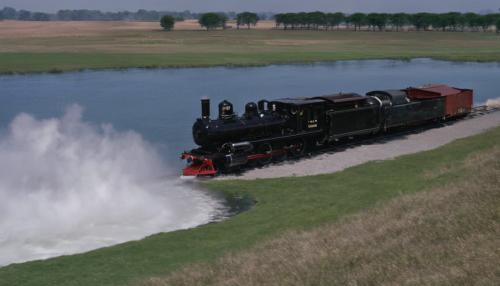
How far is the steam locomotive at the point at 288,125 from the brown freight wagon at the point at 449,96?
617 mm

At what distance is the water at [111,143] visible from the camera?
21.3 m

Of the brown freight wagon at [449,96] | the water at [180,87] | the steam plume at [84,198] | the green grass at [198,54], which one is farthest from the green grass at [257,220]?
the green grass at [198,54]

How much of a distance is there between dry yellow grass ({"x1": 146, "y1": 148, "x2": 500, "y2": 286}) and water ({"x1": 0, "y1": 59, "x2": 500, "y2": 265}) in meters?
6.34

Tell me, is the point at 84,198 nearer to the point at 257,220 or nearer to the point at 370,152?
the point at 257,220

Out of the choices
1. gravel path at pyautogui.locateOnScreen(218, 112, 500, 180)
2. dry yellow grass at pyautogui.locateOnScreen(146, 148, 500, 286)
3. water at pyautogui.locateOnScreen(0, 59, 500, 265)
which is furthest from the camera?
gravel path at pyautogui.locateOnScreen(218, 112, 500, 180)

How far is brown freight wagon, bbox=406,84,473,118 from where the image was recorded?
42.6 metres

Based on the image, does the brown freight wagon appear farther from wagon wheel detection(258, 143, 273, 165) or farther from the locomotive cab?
wagon wheel detection(258, 143, 273, 165)

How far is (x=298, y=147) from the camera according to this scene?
3219 cm

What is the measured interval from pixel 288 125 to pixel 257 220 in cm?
1123

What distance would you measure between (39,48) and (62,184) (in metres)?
109

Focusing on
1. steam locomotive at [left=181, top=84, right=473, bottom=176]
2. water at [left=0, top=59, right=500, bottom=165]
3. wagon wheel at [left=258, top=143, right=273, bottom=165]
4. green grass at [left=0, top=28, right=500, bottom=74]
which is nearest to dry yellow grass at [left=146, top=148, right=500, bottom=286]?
steam locomotive at [left=181, top=84, right=473, bottom=176]

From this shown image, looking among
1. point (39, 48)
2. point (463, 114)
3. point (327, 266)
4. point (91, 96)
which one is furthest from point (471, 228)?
point (39, 48)

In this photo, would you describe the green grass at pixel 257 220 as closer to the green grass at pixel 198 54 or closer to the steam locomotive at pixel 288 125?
the steam locomotive at pixel 288 125

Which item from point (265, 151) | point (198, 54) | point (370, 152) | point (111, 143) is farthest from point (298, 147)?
point (198, 54)
